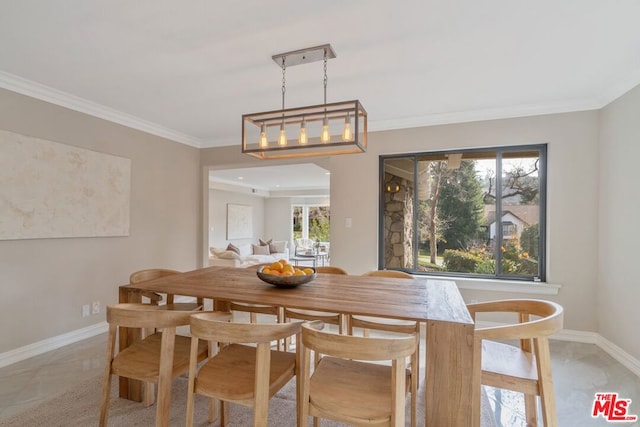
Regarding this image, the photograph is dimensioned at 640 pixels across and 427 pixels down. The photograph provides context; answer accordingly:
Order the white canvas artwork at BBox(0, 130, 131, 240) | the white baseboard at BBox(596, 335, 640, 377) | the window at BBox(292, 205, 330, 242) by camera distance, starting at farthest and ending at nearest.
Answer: the window at BBox(292, 205, 330, 242)
the white canvas artwork at BBox(0, 130, 131, 240)
the white baseboard at BBox(596, 335, 640, 377)

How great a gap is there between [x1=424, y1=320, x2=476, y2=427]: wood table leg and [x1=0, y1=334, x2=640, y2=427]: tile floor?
91 centimetres

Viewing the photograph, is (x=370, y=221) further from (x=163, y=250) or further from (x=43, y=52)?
(x=43, y=52)

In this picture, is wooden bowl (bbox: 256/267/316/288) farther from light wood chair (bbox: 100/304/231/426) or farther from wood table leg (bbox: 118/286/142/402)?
wood table leg (bbox: 118/286/142/402)

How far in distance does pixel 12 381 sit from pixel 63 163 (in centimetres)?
191

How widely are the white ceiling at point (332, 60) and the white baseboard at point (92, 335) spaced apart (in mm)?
2284

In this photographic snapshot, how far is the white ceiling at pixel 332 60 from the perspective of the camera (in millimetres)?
1733

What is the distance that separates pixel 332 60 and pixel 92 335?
3657 mm

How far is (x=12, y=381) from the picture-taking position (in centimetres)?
233

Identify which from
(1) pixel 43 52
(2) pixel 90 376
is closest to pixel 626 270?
(2) pixel 90 376

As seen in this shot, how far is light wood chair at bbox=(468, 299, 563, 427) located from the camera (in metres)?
1.38

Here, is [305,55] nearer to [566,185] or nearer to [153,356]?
[153,356]

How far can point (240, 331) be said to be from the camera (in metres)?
1.31

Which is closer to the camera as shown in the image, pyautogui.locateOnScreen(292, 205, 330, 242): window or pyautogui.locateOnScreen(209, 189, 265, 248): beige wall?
pyautogui.locateOnScreen(209, 189, 265, 248): beige wall

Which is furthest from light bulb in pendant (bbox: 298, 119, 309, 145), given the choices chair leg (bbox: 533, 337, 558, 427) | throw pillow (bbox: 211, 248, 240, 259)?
throw pillow (bbox: 211, 248, 240, 259)
